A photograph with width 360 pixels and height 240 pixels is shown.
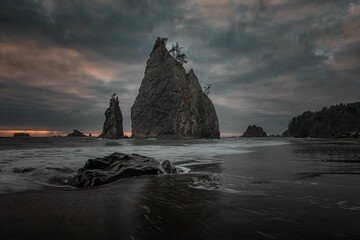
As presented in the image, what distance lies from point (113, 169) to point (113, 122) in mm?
86146

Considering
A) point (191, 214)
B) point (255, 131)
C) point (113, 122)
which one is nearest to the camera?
point (191, 214)

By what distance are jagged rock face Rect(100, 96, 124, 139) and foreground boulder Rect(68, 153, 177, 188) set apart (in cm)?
8400

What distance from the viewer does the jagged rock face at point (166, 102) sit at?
78.0m

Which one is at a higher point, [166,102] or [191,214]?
[166,102]

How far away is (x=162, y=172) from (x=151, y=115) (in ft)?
249

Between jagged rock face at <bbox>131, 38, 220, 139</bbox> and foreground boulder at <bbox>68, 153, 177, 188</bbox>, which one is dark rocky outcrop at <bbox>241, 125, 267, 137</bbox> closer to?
jagged rock face at <bbox>131, 38, 220, 139</bbox>

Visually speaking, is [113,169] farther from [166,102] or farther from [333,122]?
[333,122]

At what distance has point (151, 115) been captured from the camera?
8244cm

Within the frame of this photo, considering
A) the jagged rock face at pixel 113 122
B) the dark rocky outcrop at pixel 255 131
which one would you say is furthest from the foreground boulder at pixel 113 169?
the dark rocky outcrop at pixel 255 131

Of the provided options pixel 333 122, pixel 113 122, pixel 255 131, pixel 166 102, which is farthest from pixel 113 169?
pixel 255 131

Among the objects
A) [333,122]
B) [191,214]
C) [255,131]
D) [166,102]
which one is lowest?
[191,214]

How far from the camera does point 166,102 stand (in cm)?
8100

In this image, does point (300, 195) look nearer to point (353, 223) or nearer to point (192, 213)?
point (353, 223)

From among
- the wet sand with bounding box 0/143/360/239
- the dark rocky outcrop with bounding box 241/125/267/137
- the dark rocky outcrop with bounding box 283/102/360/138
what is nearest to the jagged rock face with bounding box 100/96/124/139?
the dark rocky outcrop with bounding box 241/125/267/137
